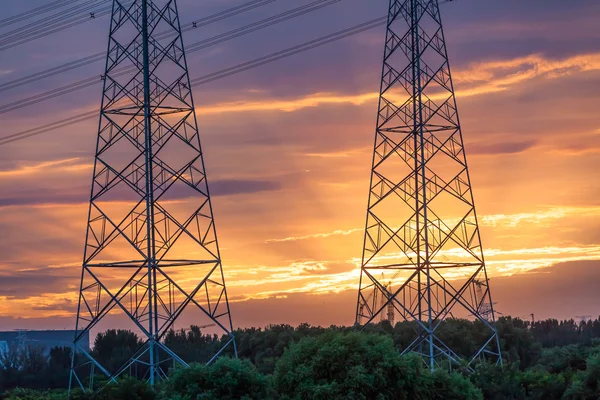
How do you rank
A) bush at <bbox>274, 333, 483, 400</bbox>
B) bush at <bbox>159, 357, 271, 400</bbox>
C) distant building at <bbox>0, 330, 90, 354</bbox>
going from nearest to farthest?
bush at <bbox>159, 357, 271, 400</bbox> → bush at <bbox>274, 333, 483, 400</bbox> → distant building at <bbox>0, 330, 90, 354</bbox>

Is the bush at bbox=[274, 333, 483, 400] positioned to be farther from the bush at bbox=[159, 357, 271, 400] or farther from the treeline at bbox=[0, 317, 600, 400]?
the bush at bbox=[159, 357, 271, 400]

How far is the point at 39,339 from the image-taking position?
123500 millimetres

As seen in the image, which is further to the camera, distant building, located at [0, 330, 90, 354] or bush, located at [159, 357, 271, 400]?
distant building, located at [0, 330, 90, 354]

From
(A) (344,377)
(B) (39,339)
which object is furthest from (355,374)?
(B) (39,339)

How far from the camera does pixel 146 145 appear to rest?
53.2 m

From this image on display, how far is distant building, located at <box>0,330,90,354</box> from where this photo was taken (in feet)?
391

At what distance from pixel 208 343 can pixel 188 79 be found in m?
62.0

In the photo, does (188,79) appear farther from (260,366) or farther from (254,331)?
(254,331)

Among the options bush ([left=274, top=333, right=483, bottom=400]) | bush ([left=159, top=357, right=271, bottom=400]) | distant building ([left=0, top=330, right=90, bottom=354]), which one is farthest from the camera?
distant building ([left=0, top=330, right=90, bottom=354])

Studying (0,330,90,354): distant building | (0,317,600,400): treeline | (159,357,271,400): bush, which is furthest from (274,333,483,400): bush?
(0,330,90,354): distant building

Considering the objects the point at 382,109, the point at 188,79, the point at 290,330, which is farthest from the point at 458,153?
the point at 290,330

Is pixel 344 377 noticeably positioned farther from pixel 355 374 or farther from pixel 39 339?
pixel 39 339

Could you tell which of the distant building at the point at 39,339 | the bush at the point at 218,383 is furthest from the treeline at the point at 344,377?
the distant building at the point at 39,339

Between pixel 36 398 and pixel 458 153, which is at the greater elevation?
pixel 458 153
